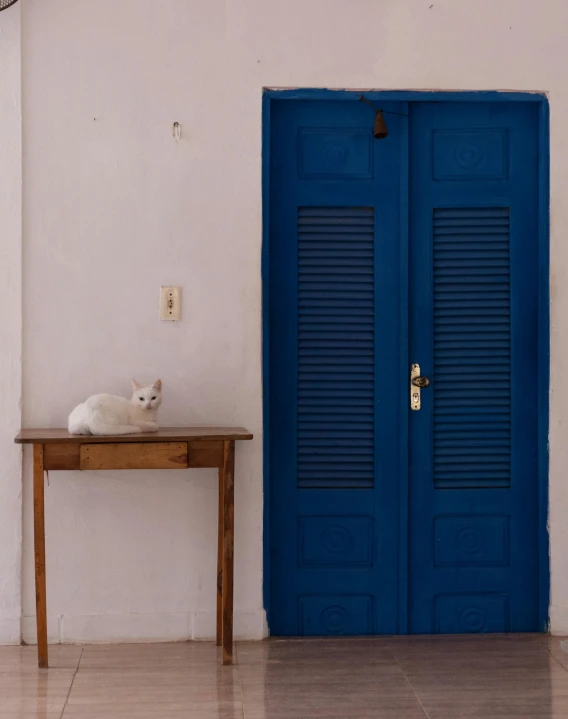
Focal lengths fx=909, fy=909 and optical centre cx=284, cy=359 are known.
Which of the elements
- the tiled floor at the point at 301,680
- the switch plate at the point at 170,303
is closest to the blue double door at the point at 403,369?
the tiled floor at the point at 301,680

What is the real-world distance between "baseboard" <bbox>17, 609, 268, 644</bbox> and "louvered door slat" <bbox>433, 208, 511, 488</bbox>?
39.4 inches

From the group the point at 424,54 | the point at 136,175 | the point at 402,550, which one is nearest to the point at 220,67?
the point at 136,175

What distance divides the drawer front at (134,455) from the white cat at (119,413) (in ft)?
0.22

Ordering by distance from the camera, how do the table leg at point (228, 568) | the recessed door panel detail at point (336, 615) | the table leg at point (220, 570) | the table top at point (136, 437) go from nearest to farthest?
the table top at point (136, 437), the table leg at point (228, 568), the table leg at point (220, 570), the recessed door panel detail at point (336, 615)

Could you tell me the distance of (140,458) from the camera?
3.30 m

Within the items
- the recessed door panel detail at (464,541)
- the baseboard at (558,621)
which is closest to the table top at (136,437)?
the recessed door panel detail at (464,541)

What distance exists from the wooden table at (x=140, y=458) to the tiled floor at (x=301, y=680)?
0.17 m

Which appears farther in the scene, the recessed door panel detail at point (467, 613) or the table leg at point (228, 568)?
the recessed door panel detail at point (467, 613)

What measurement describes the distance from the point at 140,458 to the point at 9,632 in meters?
1.00

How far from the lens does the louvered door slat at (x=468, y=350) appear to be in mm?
3877

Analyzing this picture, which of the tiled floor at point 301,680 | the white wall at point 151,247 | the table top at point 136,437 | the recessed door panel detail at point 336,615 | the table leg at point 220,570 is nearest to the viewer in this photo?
the tiled floor at point 301,680

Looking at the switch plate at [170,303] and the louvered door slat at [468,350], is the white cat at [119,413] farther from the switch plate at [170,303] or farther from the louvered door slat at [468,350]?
the louvered door slat at [468,350]

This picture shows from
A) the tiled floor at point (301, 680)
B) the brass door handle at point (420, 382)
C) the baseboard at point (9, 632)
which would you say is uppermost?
the brass door handle at point (420, 382)

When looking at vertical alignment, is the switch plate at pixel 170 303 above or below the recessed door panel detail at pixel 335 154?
below
